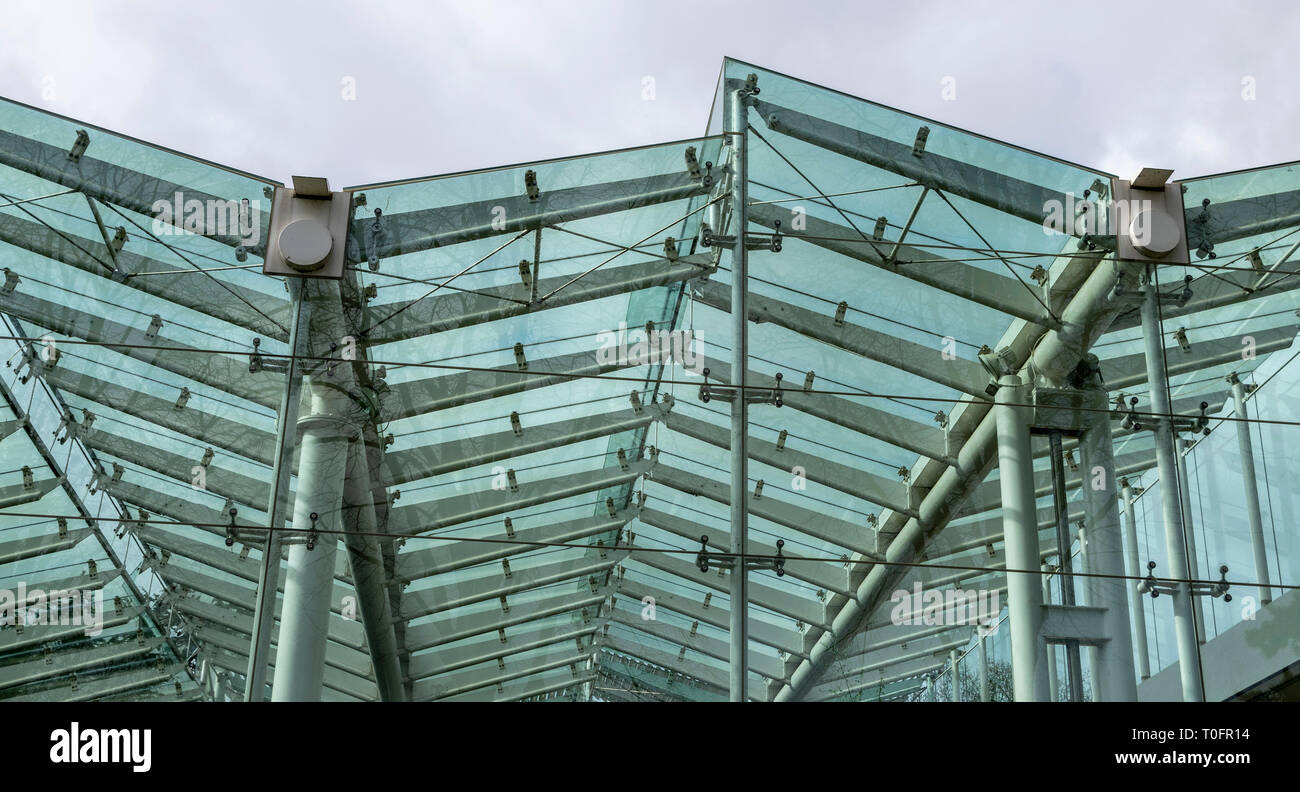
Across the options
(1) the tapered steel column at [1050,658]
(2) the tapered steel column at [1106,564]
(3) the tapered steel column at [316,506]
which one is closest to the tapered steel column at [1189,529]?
(2) the tapered steel column at [1106,564]

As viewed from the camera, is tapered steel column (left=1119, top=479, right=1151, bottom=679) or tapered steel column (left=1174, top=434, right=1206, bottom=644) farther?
tapered steel column (left=1174, top=434, right=1206, bottom=644)

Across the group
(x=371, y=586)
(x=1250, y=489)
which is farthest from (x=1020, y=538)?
(x=371, y=586)

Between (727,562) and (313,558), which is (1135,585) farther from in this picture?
(313,558)

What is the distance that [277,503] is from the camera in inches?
399

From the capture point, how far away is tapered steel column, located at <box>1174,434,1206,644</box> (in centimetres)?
1043

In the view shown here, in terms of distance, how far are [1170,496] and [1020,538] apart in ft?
4.14

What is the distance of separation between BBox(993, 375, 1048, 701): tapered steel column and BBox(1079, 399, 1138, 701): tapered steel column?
0.40m

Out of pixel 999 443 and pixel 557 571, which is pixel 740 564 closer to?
pixel 557 571

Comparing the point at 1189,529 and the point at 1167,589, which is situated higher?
the point at 1189,529

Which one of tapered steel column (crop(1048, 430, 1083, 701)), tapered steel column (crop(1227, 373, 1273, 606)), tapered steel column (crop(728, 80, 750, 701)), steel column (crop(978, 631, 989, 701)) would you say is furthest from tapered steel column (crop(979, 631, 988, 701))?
tapered steel column (crop(1227, 373, 1273, 606))

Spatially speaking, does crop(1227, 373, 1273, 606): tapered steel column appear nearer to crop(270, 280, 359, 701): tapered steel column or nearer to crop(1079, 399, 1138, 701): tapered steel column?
crop(1079, 399, 1138, 701): tapered steel column

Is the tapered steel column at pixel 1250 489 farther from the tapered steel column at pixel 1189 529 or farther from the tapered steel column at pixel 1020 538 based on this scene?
the tapered steel column at pixel 1020 538

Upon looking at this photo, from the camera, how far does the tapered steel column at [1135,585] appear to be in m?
10.3
